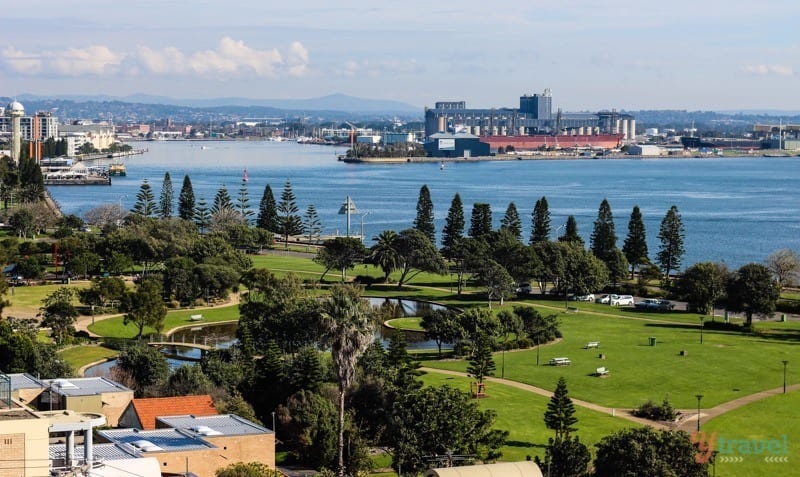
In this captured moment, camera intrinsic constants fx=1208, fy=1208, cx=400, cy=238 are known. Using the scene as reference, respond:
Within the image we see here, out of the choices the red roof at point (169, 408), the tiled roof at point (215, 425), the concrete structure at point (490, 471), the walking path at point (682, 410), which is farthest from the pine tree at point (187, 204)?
the concrete structure at point (490, 471)

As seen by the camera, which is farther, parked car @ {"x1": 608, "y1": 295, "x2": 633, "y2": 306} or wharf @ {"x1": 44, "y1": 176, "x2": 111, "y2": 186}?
wharf @ {"x1": 44, "y1": 176, "x2": 111, "y2": 186}

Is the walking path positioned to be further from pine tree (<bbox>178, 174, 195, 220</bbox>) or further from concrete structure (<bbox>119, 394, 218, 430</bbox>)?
pine tree (<bbox>178, 174, 195, 220</bbox>)

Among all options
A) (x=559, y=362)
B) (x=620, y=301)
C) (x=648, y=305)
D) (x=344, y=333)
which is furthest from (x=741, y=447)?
(x=620, y=301)

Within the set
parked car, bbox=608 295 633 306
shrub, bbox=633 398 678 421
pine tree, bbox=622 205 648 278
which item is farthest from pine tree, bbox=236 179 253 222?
shrub, bbox=633 398 678 421

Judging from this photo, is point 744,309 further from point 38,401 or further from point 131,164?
point 131,164

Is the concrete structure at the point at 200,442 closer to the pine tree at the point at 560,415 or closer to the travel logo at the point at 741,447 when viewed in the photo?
the pine tree at the point at 560,415

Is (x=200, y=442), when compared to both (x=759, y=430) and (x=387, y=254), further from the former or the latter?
(x=387, y=254)
